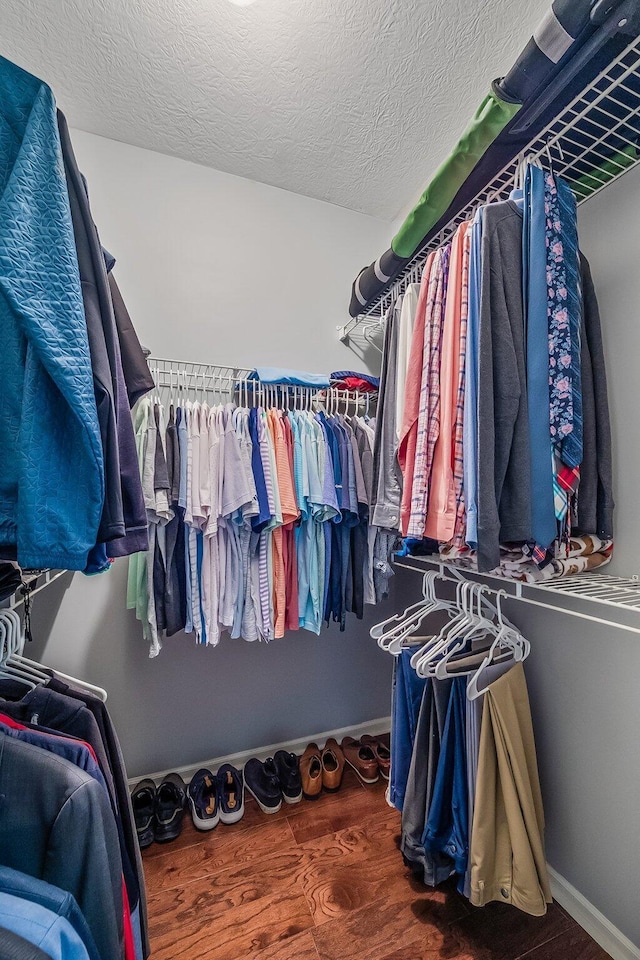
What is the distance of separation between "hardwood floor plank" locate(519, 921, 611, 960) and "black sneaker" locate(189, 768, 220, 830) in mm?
1062

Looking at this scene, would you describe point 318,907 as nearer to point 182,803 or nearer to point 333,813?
point 333,813

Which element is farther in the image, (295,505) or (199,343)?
(199,343)

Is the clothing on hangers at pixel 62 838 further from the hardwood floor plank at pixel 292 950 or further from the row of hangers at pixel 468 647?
the row of hangers at pixel 468 647

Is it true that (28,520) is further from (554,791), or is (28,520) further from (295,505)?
(554,791)

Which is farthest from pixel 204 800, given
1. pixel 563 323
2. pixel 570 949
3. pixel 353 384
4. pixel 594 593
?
pixel 563 323

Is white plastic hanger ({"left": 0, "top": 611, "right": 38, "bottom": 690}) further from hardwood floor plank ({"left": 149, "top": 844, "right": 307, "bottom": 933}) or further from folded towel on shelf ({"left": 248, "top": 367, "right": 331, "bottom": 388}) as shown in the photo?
folded towel on shelf ({"left": 248, "top": 367, "right": 331, "bottom": 388})

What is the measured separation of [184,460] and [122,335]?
524 millimetres

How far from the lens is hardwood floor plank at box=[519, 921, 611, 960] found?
1055mm

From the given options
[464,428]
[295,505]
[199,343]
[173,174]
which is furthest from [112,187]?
[464,428]

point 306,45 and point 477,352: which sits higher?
point 306,45

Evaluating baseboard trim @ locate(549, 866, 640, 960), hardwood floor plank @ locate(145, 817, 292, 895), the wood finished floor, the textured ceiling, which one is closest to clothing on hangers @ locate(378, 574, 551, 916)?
the wood finished floor

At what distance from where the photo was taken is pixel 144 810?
1.48m

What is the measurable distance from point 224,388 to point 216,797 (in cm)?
170

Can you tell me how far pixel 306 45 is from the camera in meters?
1.30
